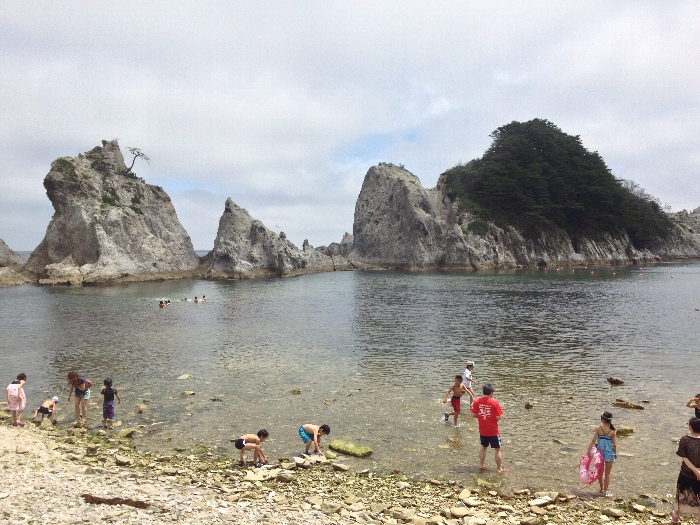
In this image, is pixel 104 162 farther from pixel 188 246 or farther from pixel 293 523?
pixel 293 523

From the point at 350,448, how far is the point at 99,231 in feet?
235

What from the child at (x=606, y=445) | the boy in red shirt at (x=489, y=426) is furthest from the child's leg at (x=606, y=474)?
the boy in red shirt at (x=489, y=426)

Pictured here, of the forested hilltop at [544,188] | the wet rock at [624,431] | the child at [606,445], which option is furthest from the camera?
the forested hilltop at [544,188]

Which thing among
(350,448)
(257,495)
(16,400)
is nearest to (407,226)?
(350,448)

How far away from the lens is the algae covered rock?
13316 mm

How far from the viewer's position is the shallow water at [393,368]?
13836 mm

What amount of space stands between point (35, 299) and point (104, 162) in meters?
40.7

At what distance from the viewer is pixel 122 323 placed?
119 feet

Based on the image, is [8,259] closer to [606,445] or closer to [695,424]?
[606,445]

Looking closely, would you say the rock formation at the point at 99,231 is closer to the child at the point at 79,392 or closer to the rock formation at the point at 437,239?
the rock formation at the point at 437,239

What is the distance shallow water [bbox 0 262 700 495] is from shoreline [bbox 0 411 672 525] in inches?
40.2

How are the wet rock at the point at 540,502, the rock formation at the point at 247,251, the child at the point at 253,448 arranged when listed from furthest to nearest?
the rock formation at the point at 247,251 → the child at the point at 253,448 → the wet rock at the point at 540,502

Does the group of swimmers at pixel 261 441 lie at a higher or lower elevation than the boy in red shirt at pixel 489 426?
lower

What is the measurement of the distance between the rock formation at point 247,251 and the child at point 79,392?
66.6 m
